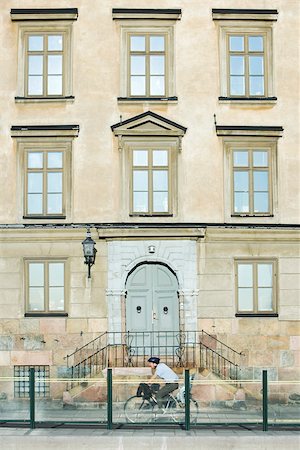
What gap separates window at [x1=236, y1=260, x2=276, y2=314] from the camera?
2306cm

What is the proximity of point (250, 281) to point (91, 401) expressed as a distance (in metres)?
6.19

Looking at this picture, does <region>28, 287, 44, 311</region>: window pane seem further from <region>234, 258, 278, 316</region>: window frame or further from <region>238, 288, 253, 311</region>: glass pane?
<region>238, 288, 253, 311</region>: glass pane

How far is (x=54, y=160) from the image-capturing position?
2336 centimetres

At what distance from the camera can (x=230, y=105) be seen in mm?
23484

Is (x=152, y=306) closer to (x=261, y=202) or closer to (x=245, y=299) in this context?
(x=245, y=299)

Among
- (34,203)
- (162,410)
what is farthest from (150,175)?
(162,410)

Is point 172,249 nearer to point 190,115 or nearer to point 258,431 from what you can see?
point 190,115

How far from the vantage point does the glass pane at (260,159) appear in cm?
2345

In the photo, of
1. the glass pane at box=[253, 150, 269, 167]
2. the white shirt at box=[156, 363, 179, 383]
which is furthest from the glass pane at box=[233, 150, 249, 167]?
the white shirt at box=[156, 363, 179, 383]

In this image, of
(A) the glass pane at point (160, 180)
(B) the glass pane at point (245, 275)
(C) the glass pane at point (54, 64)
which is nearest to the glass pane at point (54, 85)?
(C) the glass pane at point (54, 64)

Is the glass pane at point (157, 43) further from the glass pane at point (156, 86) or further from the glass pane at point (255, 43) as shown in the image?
the glass pane at point (255, 43)

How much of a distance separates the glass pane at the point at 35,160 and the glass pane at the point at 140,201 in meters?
3.06
